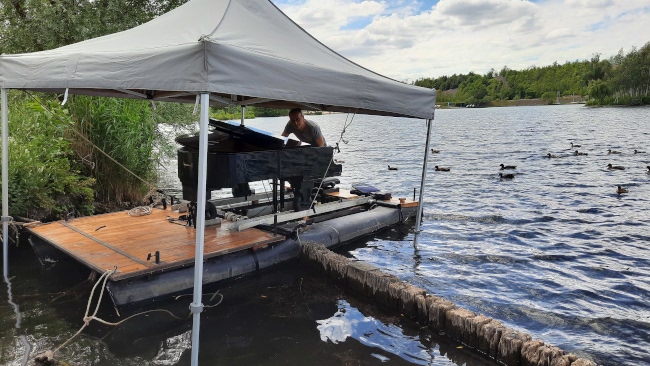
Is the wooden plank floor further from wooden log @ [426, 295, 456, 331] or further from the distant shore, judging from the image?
the distant shore

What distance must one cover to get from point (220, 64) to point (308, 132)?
477 centimetres

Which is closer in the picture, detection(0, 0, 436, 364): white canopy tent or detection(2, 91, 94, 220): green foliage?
detection(0, 0, 436, 364): white canopy tent

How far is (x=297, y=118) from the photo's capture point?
8914mm

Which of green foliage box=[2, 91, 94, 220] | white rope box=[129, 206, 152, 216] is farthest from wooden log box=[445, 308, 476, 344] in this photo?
green foliage box=[2, 91, 94, 220]

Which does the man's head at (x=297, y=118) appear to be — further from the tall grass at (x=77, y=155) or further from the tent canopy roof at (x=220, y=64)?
the tall grass at (x=77, y=155)

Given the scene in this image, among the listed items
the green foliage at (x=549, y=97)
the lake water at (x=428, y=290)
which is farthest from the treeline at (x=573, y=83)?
the lake water at (x=428, y=290)

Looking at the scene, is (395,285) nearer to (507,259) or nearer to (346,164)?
(507,259)

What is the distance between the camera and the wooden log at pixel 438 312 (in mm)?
5430

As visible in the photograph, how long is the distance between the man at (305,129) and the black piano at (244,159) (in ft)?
2.22

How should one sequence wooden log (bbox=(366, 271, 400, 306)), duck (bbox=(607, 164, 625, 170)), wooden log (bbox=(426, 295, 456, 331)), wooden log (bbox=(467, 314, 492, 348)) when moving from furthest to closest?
1. duck (bbox=(607, 164, 625, 170))
2. wooden log (bbox=(366, 271, 400, 306))
3. wooden log (bbox=(426, 295, 456, 331))
4. wooden log (bbox=(467, 314, 492, 348))

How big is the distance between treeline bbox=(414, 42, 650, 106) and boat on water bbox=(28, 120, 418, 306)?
103m

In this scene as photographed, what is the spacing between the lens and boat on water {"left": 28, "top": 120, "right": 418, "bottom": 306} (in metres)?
5.95

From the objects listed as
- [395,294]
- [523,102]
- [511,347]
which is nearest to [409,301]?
[395,294]

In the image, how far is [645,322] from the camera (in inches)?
249
